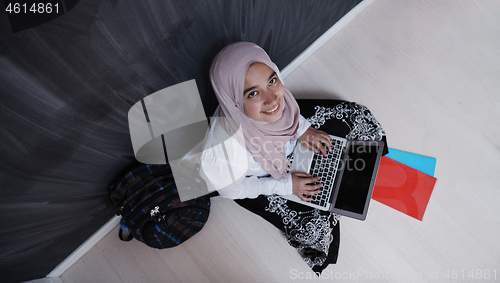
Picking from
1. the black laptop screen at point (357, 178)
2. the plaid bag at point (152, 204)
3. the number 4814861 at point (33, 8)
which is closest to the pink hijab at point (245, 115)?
the black laptop screen at point (357, 178)

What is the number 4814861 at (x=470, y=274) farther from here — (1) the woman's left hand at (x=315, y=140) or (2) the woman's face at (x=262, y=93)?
(2) the woman's face at (x=262, y=93)

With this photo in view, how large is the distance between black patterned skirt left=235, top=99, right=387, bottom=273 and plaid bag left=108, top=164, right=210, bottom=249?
0.89 ft

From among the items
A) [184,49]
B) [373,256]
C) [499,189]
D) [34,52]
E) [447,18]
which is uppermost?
[34,52]

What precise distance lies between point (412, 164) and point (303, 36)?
2.64 feet

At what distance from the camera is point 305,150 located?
1.28 m

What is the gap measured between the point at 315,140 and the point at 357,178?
0.74 ft

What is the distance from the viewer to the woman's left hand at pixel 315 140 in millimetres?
1254

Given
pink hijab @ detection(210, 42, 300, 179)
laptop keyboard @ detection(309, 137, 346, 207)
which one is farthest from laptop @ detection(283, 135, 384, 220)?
pink hijab @ detection(210, 42, 300, 179)

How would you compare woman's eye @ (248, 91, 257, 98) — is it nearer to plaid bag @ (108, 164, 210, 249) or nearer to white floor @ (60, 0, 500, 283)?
plaid bag @ (108, 164, 210, 249)

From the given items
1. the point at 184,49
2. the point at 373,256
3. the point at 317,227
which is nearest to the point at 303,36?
the point at 184,49

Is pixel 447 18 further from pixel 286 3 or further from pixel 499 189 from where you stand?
pixel 286 3

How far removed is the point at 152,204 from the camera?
45.0 inches

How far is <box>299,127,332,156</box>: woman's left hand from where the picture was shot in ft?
4.12

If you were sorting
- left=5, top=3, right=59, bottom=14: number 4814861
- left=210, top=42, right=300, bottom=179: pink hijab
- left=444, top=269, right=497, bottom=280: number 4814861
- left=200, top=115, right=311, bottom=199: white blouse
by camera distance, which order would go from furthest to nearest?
left=444, top=269, right=497, bottom=280: number 4814861
left=200, top=115, right=311, bottom=199: white blouse
left=210, top=42, right=300, bottom=179: pink hijab
left=5, top=3, right=59, bottom=14: number 4814861
